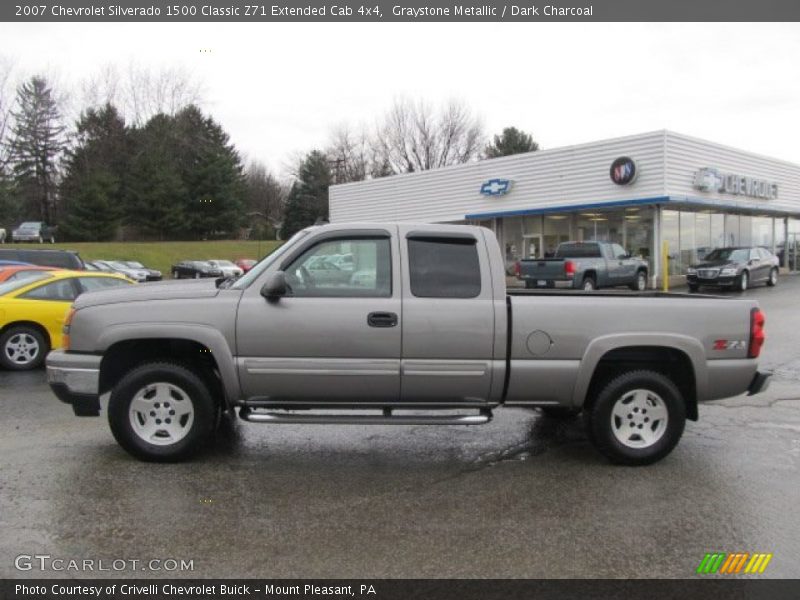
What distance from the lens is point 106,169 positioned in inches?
2530

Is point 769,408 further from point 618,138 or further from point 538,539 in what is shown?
point 618,138

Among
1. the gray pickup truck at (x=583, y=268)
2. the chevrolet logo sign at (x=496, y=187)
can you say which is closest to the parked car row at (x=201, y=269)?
the chevrolet logo sign at (x=496, y=187)

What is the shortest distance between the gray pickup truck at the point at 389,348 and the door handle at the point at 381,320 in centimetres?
1

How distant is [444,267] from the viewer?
5.21 meters

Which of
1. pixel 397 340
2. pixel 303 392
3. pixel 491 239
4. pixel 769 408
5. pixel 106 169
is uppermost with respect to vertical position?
pixel 106 169

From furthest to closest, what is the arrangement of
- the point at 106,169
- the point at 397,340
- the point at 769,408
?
the point at 106,169
the point at 769,408
the point at 397,340

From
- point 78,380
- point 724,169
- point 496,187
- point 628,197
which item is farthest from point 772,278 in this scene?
point 78,380

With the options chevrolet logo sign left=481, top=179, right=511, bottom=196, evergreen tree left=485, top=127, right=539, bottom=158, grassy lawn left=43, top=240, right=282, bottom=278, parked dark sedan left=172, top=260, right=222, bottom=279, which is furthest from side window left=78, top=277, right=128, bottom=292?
evergreen tree left=485, top=127, right=539, bottom=158

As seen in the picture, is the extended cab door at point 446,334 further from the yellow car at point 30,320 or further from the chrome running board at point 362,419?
the yellow car at point 30,320

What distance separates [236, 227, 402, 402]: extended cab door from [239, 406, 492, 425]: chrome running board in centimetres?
14

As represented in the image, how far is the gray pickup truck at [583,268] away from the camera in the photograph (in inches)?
782

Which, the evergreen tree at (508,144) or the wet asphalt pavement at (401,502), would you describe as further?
the evergreen tree at (508,144)

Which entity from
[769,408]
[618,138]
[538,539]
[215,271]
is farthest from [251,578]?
[215,271]
